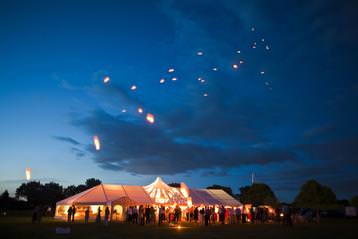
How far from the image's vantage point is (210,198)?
35.6m

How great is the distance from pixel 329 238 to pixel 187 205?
66.8ft

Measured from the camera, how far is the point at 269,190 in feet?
290

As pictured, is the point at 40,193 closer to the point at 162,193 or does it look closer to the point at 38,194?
the point at 38,194

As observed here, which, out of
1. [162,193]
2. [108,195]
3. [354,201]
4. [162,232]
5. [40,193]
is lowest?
[354,201]

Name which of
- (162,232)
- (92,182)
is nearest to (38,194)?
(92,182)

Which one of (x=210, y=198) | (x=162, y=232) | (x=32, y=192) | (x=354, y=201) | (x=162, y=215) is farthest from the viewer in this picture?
(x=32, y=192)

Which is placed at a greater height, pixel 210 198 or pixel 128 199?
pixel 128 199

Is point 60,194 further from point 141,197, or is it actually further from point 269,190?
point 269,190

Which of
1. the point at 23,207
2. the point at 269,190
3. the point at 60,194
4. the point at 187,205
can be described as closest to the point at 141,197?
the point at 187,205

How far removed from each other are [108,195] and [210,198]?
1156 centimetres

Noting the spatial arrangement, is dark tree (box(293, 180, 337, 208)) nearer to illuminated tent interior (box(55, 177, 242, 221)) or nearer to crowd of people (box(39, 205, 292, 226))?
crowd of people (box(39, 205, 292, 226))

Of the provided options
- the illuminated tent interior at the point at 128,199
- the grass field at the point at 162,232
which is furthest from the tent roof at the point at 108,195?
the grass field at the point at 162,232

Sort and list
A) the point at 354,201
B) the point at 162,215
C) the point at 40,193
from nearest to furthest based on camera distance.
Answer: the point at 162,215, the point at 354,201, the point at 40,193

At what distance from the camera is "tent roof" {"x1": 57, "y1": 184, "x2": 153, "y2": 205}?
1121 inches
